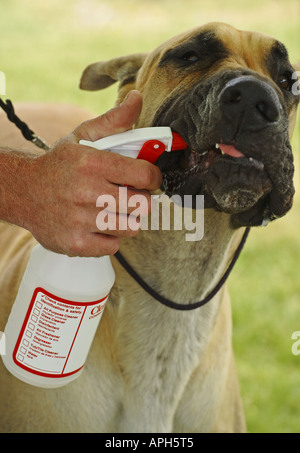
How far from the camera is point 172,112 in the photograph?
2143 millimetres

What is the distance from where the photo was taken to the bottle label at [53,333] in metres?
1.94

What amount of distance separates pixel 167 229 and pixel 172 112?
38 centimetres

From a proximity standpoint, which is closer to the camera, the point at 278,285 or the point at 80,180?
the point at 80,180

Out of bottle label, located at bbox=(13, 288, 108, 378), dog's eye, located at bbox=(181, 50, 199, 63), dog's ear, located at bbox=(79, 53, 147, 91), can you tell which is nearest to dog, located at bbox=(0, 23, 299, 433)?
dog's eye, located at bbox=(181, 50, 199, 63)

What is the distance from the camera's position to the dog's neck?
2.31m

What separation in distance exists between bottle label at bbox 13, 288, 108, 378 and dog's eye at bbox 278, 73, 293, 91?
91cm

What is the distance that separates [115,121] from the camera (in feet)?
6.23

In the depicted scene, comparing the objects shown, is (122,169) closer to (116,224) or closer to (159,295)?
(116,224)

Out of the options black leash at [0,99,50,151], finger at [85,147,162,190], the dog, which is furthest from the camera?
black leash at [0,99,50,151]

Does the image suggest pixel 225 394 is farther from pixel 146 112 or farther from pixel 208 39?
pixel 208 39

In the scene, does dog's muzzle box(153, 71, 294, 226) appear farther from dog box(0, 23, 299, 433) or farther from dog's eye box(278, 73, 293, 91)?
dog's eye box(278, 73, 293, 91)

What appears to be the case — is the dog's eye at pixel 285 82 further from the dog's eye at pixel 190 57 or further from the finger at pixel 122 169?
the finger at pixel 122 169

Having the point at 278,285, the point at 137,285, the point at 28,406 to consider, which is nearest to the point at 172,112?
the point at 137,285

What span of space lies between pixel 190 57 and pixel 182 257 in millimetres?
643
